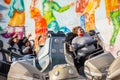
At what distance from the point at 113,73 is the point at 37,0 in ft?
32.2

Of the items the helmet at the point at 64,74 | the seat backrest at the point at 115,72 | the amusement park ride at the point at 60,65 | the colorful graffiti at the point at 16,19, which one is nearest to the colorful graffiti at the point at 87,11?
the colorful graffiti at the point at 16,19

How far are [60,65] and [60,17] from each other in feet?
26.7

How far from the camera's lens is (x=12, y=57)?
8023 millimetres

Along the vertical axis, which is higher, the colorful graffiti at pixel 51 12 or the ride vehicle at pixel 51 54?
the ride vehicle at pixel 51 54

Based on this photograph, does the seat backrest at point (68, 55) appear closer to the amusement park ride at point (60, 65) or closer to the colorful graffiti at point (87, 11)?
the amusement park ride at point (60, 65)

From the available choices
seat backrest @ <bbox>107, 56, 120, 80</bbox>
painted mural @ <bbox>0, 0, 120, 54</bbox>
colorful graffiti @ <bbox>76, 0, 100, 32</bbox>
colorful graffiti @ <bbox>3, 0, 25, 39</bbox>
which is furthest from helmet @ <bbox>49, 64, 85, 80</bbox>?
colorful graffiti @ <bbox>3, 0, 25, 39</bbox>

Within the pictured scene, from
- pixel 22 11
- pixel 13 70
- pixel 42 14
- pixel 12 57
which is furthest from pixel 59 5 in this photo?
pixel 13 70

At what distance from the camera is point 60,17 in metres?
13.5

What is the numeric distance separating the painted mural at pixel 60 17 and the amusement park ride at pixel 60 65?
8.69 feet

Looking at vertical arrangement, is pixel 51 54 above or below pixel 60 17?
above

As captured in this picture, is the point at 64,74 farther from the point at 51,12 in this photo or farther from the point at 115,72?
the point at 51,12

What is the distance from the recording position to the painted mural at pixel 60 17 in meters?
10.4

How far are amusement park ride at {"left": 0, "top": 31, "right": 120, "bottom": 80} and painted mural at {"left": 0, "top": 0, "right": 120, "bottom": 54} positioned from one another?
2.65 meters

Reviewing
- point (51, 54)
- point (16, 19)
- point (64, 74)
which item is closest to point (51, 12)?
point (16, 19)
